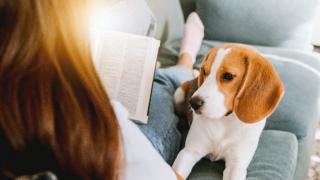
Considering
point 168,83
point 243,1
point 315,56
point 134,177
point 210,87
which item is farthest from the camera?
point 243,1

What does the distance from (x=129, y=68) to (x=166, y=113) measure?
0.16 m

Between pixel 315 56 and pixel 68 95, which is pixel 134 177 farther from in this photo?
pixel 315 56

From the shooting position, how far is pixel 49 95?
609 millimetres

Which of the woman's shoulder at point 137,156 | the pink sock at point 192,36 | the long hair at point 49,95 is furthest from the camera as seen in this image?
the pink sock at point 192,36

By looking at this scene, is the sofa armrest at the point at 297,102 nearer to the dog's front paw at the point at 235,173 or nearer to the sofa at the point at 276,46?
the sofa at the point at 276,46

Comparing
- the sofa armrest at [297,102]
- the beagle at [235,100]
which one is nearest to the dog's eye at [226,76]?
the beagle at [235,100]

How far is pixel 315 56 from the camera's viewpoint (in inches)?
72.0

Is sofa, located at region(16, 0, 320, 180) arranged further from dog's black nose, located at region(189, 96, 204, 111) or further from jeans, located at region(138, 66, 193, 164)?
dog's black nose, located at region(189, 96, 204, 111)

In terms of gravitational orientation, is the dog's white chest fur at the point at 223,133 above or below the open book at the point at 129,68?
below

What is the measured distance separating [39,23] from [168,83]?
0.90m

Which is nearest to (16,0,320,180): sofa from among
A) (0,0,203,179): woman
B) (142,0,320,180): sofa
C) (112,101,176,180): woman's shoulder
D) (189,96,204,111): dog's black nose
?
(142,0,320,180): sofa

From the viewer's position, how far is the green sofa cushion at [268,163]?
1.16 meters

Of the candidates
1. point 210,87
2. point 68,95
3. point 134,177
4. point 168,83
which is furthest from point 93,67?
point 168,83

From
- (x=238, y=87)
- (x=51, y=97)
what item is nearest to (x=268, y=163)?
(x=238, y=87)
